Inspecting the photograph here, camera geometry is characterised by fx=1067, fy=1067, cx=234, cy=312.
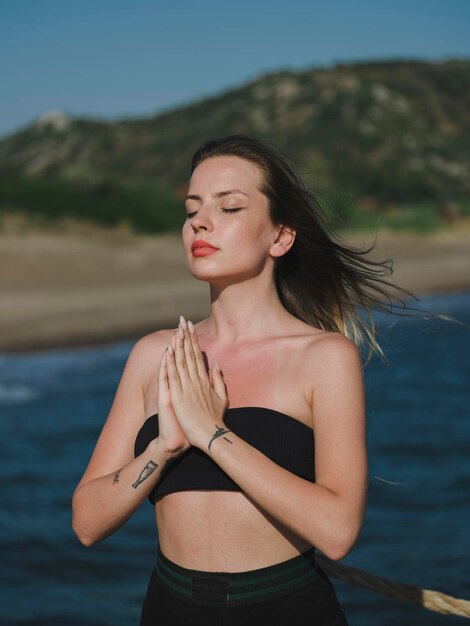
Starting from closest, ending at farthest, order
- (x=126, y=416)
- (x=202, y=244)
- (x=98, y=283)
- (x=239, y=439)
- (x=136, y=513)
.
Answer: (x=239, y=439) → (x=202, y=244) → (x=126, y=416) → (x=136, y=513) → (x=98, y=283)

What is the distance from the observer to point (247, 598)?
8.46 ft

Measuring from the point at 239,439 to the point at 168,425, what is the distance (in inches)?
7.5

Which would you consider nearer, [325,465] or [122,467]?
[325,465]

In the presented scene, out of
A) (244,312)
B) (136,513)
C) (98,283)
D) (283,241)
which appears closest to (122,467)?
(244,312)

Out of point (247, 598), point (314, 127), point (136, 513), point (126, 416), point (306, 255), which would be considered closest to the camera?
point (247, 598)

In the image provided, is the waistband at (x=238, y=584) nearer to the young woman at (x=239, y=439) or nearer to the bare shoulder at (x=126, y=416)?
the young woman at (x=239, y=439)

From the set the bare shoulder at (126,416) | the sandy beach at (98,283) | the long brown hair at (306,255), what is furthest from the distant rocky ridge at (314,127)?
the bare shoulder at (126,416)

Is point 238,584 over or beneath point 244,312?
beneath

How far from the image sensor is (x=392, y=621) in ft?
19.4

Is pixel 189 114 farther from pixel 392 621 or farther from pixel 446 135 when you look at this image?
pixel 392 621

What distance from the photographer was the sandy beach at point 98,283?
17.0 m

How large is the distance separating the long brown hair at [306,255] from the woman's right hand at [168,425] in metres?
0.60

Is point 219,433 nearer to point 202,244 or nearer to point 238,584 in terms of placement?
point 238,584

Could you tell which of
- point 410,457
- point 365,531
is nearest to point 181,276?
point 410,457
